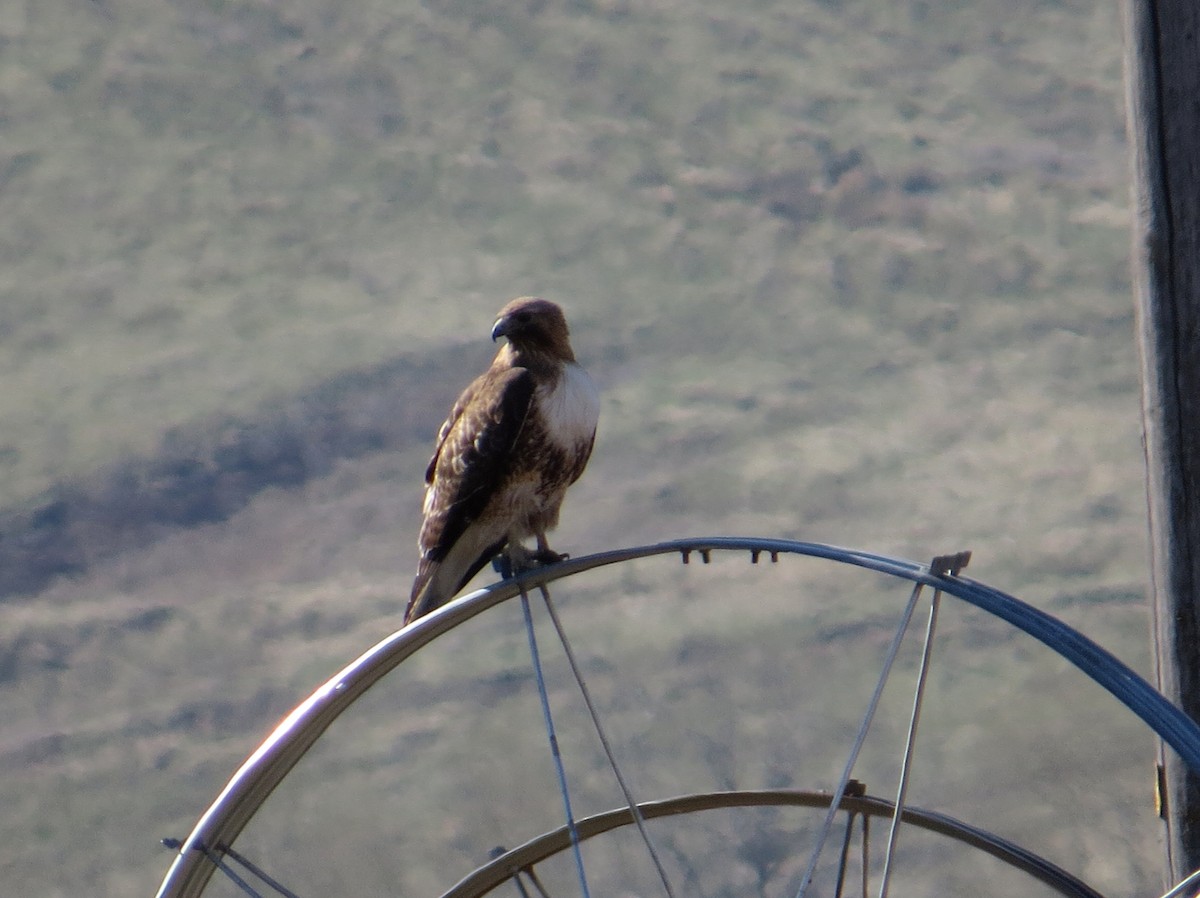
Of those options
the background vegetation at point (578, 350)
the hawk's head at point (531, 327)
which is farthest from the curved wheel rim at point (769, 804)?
the background vegetation at point (578, 350)

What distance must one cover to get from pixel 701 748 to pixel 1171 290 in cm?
434

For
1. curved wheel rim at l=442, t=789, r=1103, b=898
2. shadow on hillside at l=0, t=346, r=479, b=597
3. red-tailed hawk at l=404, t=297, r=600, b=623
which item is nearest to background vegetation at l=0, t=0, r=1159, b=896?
shadow on hillside at l=0, t=346, r=479, b=597

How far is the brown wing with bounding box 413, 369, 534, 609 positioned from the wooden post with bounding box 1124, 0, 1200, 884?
55.8 inches

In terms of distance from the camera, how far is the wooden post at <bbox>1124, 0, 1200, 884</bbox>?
2.76m

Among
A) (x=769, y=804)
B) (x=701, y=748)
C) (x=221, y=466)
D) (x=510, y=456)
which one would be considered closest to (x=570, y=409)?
(x=510, y=456)

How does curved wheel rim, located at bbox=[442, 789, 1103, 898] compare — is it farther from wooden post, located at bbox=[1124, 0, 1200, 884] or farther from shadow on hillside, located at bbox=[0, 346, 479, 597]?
shadow on hillside, located at bbox=[0, 346, 479, 597]

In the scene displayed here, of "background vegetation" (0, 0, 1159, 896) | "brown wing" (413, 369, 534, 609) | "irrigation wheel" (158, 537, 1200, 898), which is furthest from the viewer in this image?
"background vegetation" (0, 0, 1159, 896)

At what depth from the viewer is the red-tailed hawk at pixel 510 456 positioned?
148 inches

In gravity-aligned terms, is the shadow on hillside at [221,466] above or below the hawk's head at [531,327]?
above

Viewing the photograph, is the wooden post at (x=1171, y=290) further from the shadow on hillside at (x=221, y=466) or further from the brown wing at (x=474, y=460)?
the shadow on hillside at (x=221, y=466)

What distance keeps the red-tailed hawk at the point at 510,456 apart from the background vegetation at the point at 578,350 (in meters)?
2.98

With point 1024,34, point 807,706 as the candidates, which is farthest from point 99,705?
point 1024,34

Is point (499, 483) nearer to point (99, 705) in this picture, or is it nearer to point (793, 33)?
point (99, 705)

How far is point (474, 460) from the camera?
3785mm
